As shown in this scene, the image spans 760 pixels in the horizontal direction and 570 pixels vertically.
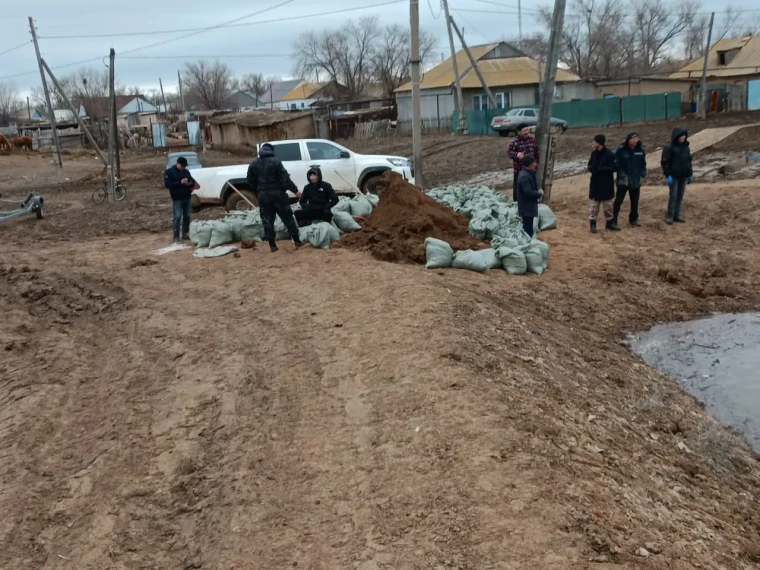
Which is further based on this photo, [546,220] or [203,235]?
[546,220]

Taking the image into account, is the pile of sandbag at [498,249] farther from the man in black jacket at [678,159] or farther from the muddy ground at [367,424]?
the man in black jacket at [678,159]

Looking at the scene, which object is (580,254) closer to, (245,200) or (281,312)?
(281,312)

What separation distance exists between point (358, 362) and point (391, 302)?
152cm

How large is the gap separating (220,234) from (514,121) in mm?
24415

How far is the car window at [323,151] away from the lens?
15.0 meters

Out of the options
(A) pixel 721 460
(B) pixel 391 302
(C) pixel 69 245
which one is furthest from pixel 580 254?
(C) pixel 69 245

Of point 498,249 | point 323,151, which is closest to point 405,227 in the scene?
point 498,249

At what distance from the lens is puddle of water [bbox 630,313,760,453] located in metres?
6.20

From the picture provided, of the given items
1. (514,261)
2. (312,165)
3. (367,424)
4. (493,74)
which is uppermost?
(493,74)

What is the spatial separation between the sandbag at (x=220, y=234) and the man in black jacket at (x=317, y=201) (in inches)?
47.9

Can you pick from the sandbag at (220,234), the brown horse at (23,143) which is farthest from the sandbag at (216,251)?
the brown horse at (23,143)

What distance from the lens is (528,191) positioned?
9.64 m

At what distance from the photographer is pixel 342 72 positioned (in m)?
78.4

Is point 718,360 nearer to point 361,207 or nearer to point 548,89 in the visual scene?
point 361,207
